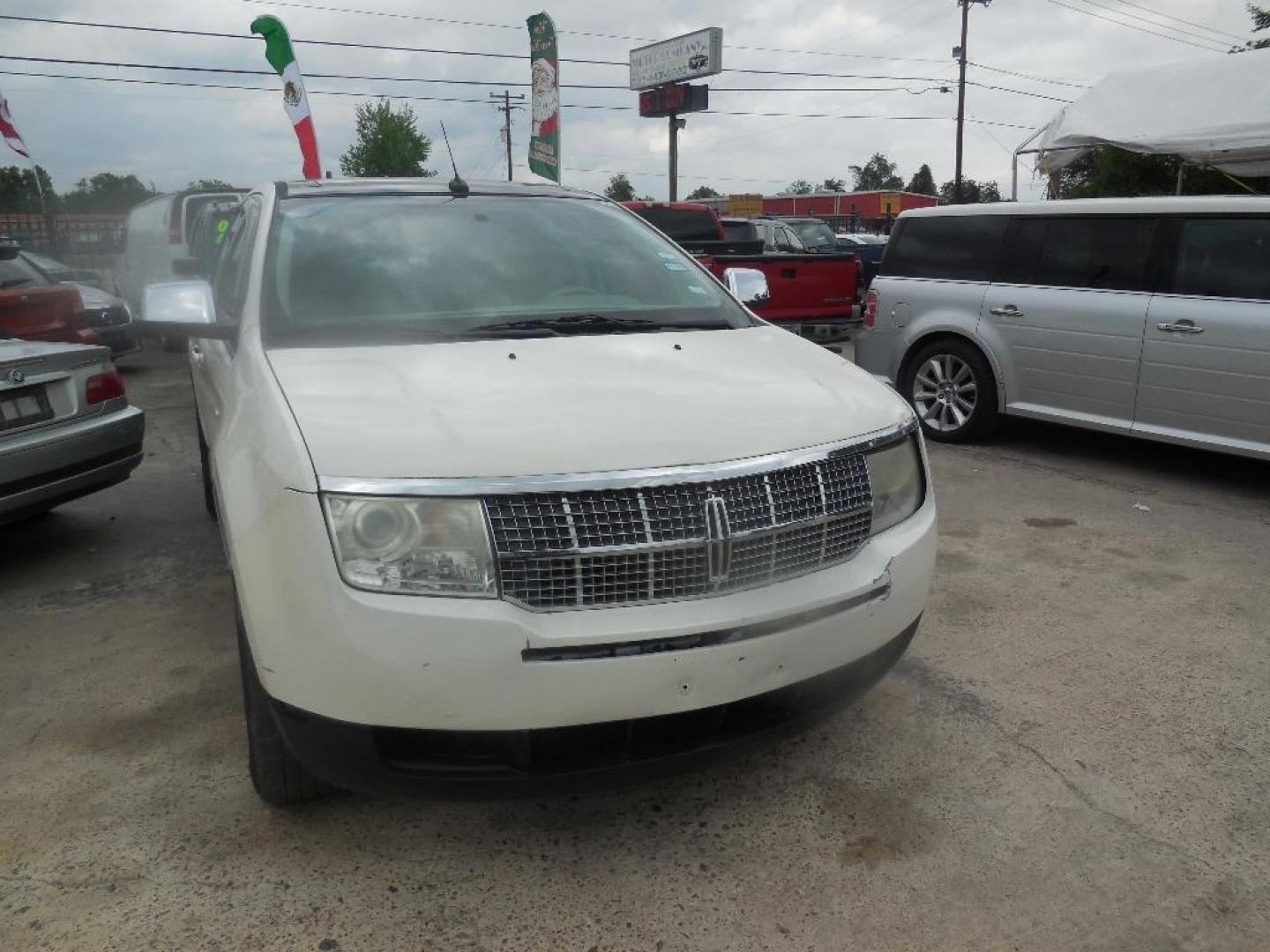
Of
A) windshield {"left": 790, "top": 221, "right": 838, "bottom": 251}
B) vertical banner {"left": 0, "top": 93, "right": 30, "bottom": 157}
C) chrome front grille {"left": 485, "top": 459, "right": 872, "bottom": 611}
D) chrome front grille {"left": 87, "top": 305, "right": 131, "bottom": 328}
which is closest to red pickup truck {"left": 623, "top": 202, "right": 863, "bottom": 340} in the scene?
chrome front grille {"left": 87, "top": 305, "right": 131, "bottom": 328}

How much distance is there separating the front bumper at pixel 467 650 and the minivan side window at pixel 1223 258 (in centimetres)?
467

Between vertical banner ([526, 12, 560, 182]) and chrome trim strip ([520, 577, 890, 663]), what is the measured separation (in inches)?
501

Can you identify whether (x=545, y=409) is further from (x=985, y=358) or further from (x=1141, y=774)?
(x=985, y=358)

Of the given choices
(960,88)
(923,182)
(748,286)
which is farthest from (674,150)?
(923,182)

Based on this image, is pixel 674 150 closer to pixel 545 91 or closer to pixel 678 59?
pixel 678 59

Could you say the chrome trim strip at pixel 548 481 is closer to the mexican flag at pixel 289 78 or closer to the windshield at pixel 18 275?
the windshield at pixel 18 275

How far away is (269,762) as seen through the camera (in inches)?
98.0

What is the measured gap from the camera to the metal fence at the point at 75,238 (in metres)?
15.1

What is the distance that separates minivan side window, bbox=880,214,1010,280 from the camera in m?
6.78

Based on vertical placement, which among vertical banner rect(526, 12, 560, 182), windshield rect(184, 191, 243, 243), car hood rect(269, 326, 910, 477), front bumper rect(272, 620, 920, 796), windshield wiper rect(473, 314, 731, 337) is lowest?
front bumper rect(272, 620, 920, 796)

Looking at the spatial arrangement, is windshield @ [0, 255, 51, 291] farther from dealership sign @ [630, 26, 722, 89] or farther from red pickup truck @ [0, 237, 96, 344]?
dealership sign @ [630, 26, 722, 89]

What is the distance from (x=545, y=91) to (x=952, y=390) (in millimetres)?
9284

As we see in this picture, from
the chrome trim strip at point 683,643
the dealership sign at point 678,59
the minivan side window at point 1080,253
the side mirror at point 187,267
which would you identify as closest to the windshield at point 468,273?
the chrome trim strip at point 683,643

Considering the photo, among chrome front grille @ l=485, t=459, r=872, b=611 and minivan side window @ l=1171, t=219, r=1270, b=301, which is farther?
minivan side window @ l=1171, t=219, r=1270, b=301
